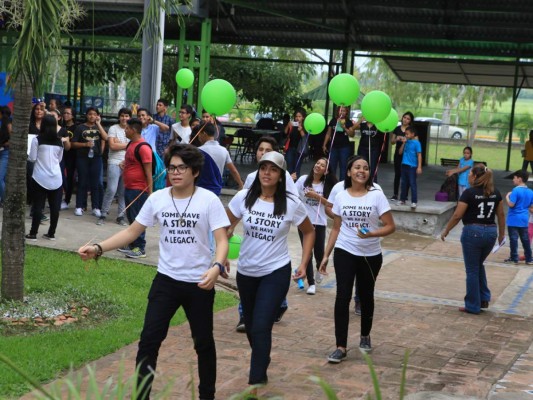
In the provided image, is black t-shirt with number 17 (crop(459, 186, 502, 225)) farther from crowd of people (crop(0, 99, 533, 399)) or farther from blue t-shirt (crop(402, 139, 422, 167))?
blue t-shirt (crop(402, 139, 422, 167))

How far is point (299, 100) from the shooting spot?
28.3 meters

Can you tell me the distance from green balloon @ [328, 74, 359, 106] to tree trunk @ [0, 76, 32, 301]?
4141 millimetres

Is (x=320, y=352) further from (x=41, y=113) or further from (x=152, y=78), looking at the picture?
(x=152, y=78)

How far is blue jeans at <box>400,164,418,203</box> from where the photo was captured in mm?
15508

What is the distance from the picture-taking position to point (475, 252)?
9.48 metres

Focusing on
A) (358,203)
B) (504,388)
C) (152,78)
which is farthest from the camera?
(152,78)

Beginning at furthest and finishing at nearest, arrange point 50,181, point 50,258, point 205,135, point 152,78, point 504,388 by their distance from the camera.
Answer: point 152,78 → point 50,181 → point 50,258 → point 205,135 → point 504,388

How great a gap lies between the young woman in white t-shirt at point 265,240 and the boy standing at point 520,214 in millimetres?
7390

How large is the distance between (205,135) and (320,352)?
2.95m

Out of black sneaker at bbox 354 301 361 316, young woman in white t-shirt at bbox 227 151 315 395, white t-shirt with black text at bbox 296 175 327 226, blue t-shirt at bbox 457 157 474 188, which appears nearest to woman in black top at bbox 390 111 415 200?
blue t-shirt at bbox 457 157 474 188

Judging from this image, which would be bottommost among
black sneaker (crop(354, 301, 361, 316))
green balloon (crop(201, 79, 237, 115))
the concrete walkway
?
the concrete walkway

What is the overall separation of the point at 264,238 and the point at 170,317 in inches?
40.9

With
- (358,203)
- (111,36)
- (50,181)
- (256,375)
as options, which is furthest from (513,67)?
(256,375)

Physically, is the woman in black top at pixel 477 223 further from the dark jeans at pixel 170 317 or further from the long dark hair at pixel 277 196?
the dark jeans at pixel 170 317
